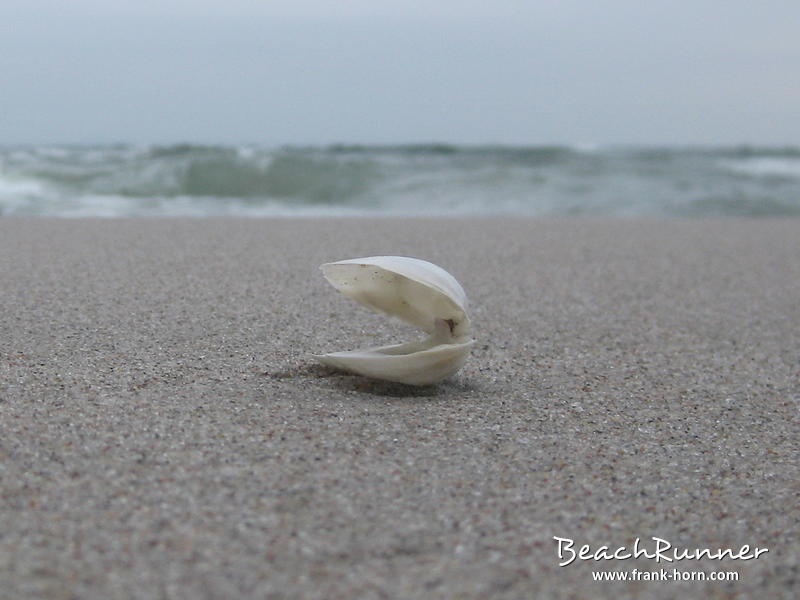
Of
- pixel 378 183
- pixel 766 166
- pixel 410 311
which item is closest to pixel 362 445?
pixel 410 311

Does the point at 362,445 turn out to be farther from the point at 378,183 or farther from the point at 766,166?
the point at 766,166

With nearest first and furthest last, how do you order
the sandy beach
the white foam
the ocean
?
1. the sandy beach
2. the ocean
3. the white foam

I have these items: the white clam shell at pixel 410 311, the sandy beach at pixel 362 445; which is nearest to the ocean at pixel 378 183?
the sandy beach at pixel 362 445

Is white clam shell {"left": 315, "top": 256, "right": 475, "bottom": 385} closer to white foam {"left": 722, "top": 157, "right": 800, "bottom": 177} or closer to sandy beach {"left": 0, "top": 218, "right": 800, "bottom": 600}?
sandy beach {"left": 0, "top": 218, "right": 800, "bottom": 600}

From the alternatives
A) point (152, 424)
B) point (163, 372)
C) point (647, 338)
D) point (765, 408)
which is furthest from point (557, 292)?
point (152, 424)

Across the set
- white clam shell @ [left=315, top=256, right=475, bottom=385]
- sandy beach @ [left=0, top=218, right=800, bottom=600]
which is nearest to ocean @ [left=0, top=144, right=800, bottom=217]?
sandy beach @ [left=0, top=218, right=800, bottom=600]

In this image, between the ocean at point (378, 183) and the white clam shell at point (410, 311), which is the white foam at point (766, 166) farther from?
the white clam shell at point (410, 311)
